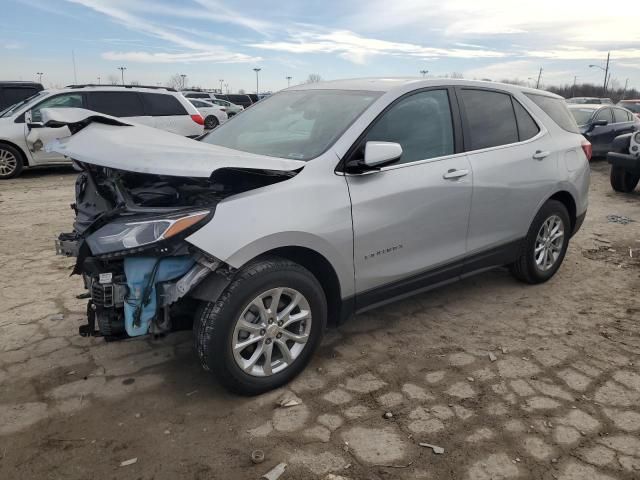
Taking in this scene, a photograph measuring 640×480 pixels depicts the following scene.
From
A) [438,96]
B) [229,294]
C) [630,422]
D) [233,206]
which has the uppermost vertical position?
[438,96]

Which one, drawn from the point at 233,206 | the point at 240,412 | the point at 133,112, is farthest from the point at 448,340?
the point at 133,112

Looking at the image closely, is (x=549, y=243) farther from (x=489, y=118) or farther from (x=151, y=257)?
(x=151, y=257)

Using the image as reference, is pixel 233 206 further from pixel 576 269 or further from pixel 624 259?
pixel 624 259

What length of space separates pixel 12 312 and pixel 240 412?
236 centimetres

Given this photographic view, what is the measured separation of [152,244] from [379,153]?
1.39 meters

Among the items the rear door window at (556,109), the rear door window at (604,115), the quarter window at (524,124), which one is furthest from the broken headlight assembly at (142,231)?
the rear door window at (604,115)

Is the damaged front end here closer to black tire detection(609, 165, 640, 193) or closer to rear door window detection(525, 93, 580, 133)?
rear door window detection(525, 93, 580, 133)

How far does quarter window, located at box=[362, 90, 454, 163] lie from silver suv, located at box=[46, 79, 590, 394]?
12 mm

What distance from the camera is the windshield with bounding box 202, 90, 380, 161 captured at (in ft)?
10.9

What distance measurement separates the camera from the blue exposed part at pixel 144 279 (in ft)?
8.76

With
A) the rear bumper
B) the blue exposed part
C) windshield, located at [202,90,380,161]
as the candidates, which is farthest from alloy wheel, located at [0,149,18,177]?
the rear bumper

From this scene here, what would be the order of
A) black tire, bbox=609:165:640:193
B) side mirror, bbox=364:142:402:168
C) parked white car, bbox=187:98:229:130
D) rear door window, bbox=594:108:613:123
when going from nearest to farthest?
side mirror, bbox=364:142:402:168
black tire, bbox=609:165:640:193
rear door window, bbox=594:108:613:123
parked white car, bbox=187:98:229:130

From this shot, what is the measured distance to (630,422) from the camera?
2795 mm

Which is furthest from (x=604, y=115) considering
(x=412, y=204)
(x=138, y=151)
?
(x=138, y=151)
